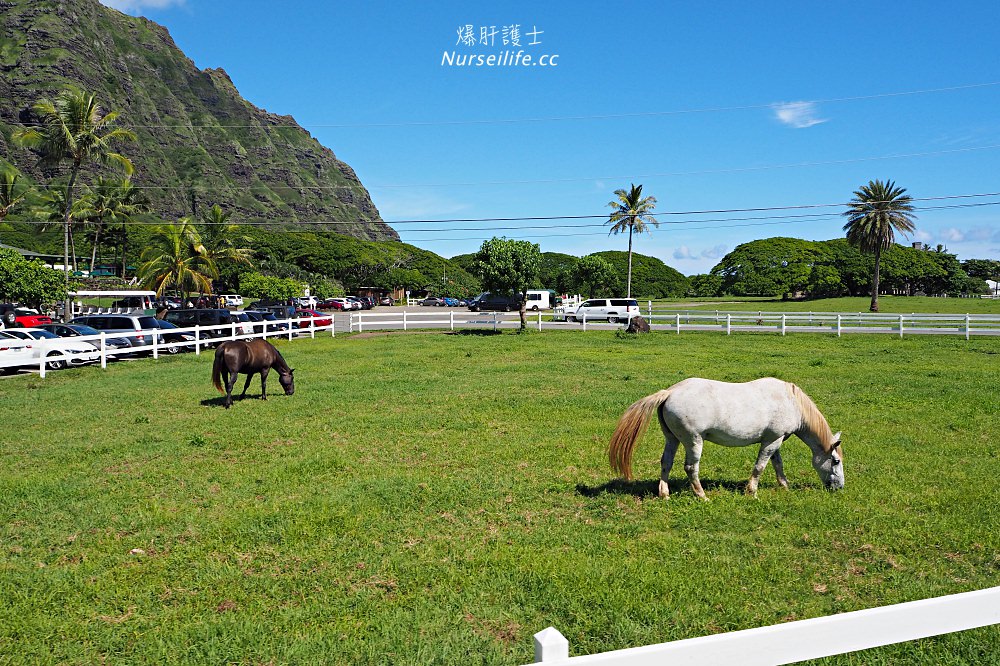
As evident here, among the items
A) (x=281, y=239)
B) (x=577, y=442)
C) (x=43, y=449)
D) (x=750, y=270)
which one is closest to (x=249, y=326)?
(x=43, y=449)

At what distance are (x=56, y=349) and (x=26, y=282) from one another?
17863mm

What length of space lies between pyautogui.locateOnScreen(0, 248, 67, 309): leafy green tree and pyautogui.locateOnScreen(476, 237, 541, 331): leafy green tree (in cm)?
2332

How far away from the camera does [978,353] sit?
22.2m

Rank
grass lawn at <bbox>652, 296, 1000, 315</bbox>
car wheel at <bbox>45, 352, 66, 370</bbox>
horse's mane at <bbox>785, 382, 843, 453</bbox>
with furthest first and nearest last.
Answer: grass lawn at <bbox>652, 296, 1000, 315</bbox>
car wheel at <bbox>45, 352, 66, 370</bbox>
horse's mane at <bbox>785, 382, 843, 453</bbox>

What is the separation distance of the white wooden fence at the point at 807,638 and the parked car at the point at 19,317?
38.7m

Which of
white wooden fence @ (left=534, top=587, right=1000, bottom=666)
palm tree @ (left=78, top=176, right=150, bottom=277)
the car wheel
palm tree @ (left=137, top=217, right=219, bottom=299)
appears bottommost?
the car wheel

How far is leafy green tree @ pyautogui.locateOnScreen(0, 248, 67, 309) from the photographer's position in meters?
32.4

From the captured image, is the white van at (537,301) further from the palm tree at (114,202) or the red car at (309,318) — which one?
the palm tree at (114,202)

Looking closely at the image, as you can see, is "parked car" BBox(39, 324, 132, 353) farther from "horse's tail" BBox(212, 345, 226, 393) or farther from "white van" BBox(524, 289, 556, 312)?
"white van" BBox(524, 289, 556, 312)

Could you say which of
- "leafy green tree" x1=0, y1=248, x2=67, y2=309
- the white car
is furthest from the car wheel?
"leafy green tree" x1=0, y1=248, x2=67, y2=309

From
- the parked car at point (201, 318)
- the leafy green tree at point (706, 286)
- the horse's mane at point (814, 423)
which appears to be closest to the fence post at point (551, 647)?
the horse's mane at point (814, 423)

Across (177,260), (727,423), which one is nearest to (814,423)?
(727,423)

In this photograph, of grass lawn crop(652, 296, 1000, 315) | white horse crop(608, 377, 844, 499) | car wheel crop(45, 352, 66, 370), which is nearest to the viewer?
white horse crop(608, 377, 844, 499)

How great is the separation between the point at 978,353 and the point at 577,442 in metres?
20.3
